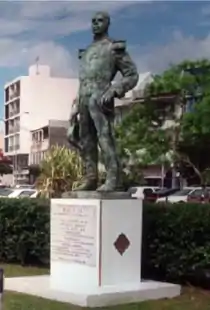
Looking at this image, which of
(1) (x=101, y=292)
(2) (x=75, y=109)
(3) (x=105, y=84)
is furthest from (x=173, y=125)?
(1) (x=101, y=292)

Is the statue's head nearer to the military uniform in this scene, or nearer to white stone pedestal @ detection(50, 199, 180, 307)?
the military uniform

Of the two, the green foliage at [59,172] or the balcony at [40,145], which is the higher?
the balcony at [40,145]

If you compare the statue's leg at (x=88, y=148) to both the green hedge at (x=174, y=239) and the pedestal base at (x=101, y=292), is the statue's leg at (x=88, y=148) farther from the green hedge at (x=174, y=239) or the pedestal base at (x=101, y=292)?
→ the pedestal base at (x=101, y=292)

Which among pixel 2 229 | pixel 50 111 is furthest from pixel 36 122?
pixel 2 229

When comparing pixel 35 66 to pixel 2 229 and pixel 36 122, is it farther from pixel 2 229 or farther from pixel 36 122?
pixel 2 229

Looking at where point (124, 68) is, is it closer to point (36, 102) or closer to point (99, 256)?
point (99, 256)

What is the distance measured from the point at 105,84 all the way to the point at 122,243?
80.8 inches

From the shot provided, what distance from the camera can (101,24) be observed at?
9.69 meters

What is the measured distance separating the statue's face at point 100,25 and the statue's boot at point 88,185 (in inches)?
77.4

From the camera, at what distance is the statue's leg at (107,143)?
9.59 m

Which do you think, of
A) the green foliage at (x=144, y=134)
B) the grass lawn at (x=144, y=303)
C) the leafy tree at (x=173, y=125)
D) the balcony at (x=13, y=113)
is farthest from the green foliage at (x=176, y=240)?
the balcony at (x=13, y=113)

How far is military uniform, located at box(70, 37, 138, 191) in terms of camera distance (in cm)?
954

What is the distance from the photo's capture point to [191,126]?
3981 centimetres

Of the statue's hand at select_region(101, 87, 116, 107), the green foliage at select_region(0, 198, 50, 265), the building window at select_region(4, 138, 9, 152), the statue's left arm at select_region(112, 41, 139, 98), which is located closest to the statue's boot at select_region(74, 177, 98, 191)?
the statue's hand at select_region(101, 87, 116, 107)
